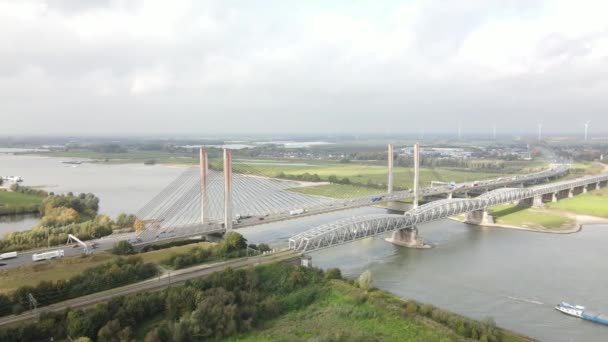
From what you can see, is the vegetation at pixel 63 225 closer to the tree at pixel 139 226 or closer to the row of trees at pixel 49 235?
the row of trees at pixel 49 235

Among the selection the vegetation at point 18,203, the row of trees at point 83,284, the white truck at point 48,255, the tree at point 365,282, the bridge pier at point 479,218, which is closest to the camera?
the row of trees at point 83,284

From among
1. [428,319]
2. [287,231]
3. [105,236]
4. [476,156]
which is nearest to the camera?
[428,319]

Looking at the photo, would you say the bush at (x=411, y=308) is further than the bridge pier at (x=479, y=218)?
No

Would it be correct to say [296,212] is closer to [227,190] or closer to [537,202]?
[227,190]

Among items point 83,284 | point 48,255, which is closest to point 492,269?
point 83,284

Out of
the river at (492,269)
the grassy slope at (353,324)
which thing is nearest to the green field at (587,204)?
the river at (492,269)

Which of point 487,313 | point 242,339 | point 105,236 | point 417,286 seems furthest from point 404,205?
point 242,339

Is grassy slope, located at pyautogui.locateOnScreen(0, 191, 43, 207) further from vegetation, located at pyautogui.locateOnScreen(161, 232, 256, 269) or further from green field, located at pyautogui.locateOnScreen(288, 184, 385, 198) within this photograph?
vegetation, located at pyautogui.locateOnScreen(161, 232, 256, 269)

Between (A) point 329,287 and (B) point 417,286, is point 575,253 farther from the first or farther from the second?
(A) point 329,287
